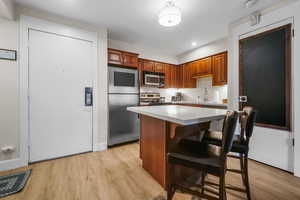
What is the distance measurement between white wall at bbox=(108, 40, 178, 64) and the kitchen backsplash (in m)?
1.03

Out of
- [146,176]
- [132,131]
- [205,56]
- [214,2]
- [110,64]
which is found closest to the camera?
[146,176]

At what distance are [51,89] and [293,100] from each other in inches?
153

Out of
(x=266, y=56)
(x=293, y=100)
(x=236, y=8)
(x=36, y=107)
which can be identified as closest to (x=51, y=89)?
(x=36, y=107)

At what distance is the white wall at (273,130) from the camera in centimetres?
186

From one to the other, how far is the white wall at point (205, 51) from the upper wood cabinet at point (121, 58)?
2.03 m

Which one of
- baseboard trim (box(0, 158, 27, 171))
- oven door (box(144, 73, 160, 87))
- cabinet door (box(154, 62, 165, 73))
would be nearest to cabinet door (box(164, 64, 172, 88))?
cabinet door (box(154, 62, 165, 73))

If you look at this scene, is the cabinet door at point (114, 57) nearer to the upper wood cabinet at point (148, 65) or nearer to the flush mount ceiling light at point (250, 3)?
the upper wood cabinet at point (148, 65)

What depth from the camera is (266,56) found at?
7.13 ft

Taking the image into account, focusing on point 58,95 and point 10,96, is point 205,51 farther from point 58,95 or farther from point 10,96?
point 10,96

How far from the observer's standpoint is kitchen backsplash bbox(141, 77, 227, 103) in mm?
3799

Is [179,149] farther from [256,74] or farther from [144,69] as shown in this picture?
[144,69]

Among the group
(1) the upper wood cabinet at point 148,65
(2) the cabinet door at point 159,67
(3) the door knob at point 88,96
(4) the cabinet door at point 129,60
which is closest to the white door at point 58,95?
(3) the door knob at point 88,96

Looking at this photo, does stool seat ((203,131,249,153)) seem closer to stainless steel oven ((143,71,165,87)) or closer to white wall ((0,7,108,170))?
stainless steel oven ((143,71,165,87))

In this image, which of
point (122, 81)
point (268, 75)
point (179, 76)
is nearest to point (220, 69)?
point (268, 75)
